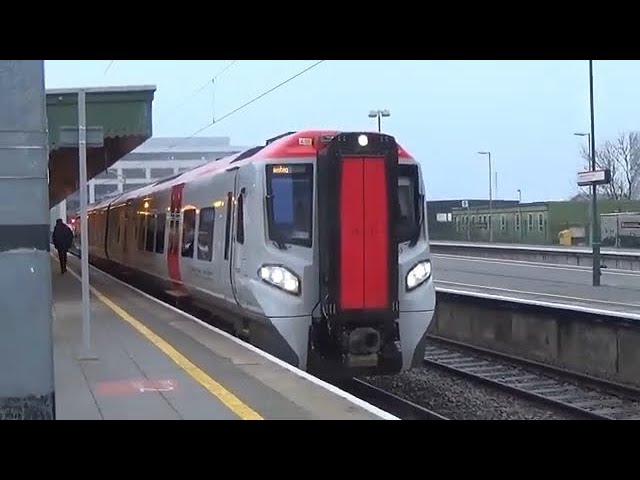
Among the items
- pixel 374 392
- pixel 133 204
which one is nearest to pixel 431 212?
pixel 133 204

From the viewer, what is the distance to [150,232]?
703 inches

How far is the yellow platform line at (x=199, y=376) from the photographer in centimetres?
670

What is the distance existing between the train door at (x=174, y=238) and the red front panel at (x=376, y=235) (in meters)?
5.74

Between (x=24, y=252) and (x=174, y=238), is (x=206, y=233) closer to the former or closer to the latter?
(x=174, y=238)

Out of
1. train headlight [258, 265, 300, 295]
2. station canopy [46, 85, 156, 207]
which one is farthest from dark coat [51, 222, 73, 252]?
train headlight [258, 265, 300, 295]

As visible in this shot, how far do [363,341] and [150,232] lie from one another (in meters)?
Answer: 9.64

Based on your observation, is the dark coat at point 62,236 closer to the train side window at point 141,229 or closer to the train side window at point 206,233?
the train side window at point 141,229

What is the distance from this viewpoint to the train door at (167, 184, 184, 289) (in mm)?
14492

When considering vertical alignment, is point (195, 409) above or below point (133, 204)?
below

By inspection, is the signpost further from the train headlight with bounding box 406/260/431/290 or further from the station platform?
the train headlight with bounding box 406/260/431/290
